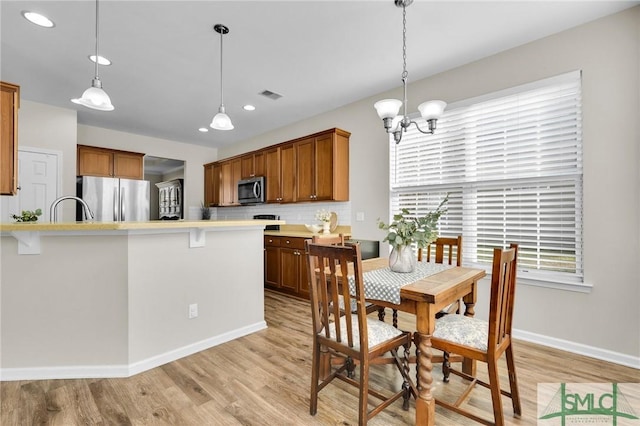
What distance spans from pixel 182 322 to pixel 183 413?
876 millimetres

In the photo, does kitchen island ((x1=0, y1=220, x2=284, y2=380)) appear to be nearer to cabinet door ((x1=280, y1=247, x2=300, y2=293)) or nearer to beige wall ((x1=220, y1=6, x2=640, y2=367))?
cabinet door ((x1=280, y1=247, x2=300, y2=293))

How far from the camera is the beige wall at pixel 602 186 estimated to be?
2.29 metres

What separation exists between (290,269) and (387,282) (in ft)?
8.99

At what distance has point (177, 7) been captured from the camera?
7.34 feet

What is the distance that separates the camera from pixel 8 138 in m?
2.56

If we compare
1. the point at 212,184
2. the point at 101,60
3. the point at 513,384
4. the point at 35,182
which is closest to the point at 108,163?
the point at 35,182

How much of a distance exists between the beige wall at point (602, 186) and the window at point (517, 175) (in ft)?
0.33

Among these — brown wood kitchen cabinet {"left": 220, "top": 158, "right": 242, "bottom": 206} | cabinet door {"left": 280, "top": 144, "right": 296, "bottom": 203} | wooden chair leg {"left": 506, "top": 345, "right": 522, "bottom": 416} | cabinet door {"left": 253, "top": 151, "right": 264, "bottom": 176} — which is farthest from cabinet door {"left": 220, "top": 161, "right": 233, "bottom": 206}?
wooden chair leg {"left": 506, "top": 345, "right": 522, "bottom": 416}

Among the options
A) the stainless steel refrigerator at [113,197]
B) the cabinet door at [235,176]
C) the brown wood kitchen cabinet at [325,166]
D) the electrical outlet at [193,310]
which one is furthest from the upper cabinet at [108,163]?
the electrical outlet at [193,310]

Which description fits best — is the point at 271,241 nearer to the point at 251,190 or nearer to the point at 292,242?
the point at 292,242

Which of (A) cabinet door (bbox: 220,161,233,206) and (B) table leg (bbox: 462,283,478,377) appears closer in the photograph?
(B) table leg (bbox: 462,283,478,377)

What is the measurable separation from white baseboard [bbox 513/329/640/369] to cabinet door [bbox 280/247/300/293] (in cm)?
259

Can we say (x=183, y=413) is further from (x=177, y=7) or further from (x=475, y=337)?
(x=177, y=7)

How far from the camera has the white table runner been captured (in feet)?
5.37
